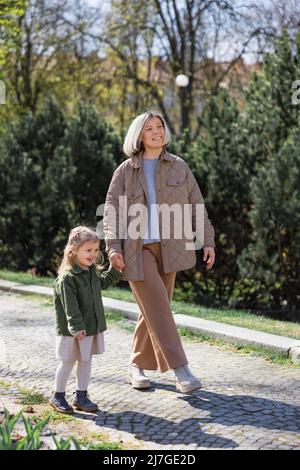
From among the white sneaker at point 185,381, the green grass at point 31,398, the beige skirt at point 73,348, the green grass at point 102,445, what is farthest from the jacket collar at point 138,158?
the green grass at point 102,445

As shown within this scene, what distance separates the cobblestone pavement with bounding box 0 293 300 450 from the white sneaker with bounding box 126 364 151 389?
64mm

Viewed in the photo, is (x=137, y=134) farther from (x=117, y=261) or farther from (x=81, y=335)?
(x=81, y=335)

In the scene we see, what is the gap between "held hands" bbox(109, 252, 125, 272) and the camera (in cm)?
489

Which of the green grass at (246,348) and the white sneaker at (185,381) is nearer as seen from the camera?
the white sneaker at (185,381)

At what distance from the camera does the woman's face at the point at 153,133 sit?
4.95 m

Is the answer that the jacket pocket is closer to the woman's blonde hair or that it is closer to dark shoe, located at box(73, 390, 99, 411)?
the woman's blonde hair

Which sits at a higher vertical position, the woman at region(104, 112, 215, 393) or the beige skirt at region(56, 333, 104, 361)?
the woman at region(104, 112, 215, 393)

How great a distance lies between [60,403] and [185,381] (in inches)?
32.2

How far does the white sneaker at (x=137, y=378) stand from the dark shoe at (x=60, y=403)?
613 mm

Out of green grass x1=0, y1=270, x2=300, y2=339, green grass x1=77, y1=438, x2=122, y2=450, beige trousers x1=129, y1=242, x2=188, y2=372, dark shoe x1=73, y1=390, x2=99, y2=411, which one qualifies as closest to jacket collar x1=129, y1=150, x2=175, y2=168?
beige trousers x1=129, y1=242, x2=188, y2=372

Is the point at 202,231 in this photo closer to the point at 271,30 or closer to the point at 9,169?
the point at 9,169

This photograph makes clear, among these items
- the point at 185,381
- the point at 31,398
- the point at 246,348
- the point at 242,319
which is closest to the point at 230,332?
the point at 246,348

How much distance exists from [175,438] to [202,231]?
5.17 feet

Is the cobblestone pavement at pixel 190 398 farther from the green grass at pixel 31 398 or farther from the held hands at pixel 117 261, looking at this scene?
the held hands at pixel 117 261
